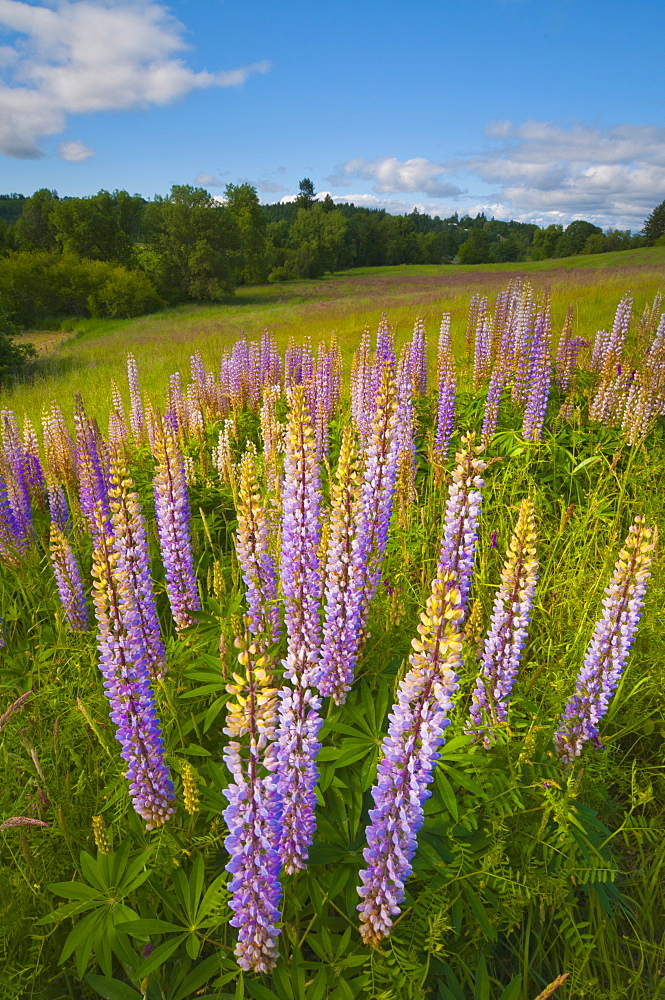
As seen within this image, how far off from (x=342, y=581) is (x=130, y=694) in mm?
975

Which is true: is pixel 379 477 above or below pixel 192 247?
below

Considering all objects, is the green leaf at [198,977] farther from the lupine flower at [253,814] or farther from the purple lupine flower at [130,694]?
the purple lupine flower at [130,694]

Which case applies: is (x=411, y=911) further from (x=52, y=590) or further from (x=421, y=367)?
(x=421, y=367)

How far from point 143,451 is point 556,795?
525cm

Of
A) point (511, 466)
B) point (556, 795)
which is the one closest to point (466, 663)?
point (556, 795)

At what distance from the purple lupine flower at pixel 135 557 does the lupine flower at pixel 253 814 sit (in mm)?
925

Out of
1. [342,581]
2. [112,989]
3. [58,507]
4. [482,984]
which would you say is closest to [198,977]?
[112,989]

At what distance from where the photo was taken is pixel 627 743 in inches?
119

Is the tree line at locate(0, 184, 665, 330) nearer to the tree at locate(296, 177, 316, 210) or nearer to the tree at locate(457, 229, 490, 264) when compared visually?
the tree at locate(457, 229, 490, 264)

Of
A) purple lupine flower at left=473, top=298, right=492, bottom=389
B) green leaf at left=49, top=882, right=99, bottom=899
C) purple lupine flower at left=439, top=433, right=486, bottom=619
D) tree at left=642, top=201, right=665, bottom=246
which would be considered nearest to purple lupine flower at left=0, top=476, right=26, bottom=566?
green leaf at left=49, top=882, right=99, bottom=899

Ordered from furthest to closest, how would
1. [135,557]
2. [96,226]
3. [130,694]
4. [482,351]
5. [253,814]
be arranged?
[96,226] → [482,351] → [135,557] → [130,694] → [253,814]

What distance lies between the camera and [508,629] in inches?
86.5

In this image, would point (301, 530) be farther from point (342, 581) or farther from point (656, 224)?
point (656, 224)

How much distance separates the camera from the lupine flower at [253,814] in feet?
4.40
